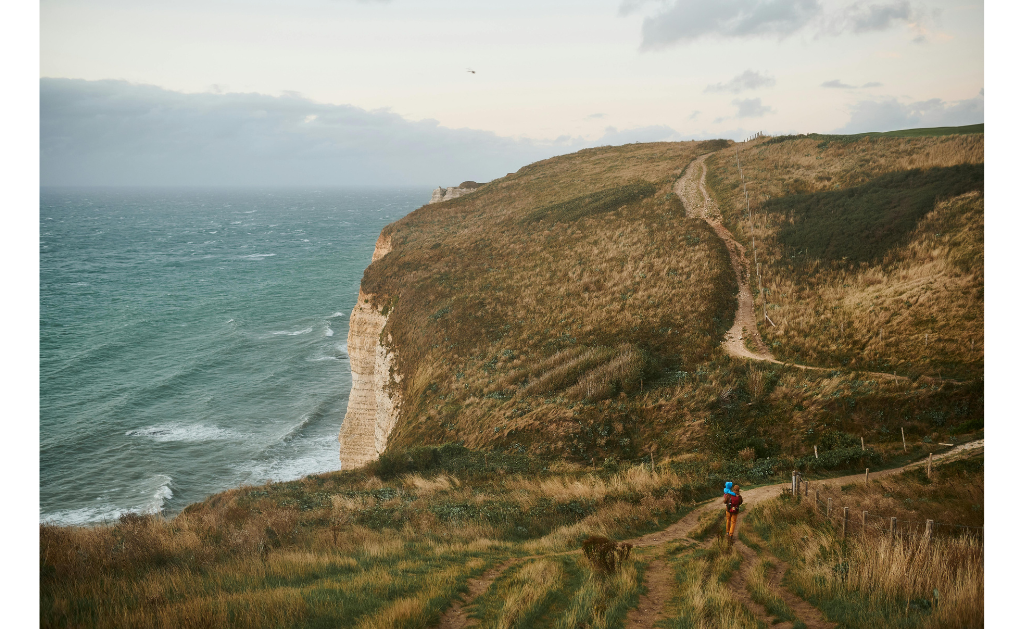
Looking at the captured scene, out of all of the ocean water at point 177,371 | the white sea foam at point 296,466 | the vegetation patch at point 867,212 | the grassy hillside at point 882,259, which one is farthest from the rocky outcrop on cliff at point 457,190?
the vegetation patch at point 867,212

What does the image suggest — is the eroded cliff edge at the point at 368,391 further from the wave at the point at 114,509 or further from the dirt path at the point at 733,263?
the dirt path at the point at 733,263

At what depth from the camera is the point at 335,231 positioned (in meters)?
146

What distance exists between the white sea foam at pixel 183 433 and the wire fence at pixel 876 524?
129 ft

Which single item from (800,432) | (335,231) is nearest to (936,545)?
(800,432)

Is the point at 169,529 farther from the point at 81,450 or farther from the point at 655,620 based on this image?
the point at 81,450

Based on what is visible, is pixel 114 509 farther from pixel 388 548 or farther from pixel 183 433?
pixel 388 548

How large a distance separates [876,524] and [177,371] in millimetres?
53922

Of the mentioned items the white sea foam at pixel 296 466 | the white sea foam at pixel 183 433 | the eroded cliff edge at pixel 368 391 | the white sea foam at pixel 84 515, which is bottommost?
the white sea foam at pixel 84 515

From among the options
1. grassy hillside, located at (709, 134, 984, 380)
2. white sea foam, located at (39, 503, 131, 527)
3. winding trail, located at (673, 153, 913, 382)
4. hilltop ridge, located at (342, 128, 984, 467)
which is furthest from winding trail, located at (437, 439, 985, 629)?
white sea foam, located at (39, 503, 131, 527)

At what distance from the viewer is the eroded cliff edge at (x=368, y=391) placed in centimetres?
2934

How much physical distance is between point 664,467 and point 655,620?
7974mm

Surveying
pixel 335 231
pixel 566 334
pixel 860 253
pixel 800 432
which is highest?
pixel 335 231

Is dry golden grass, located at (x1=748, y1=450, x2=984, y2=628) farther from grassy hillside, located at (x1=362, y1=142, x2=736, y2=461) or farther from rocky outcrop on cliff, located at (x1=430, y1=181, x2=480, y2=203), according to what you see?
rocky outcrop on cliff, located at (x1=430, y1=181, x2=480, y2=203)

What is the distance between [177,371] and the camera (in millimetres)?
48938
